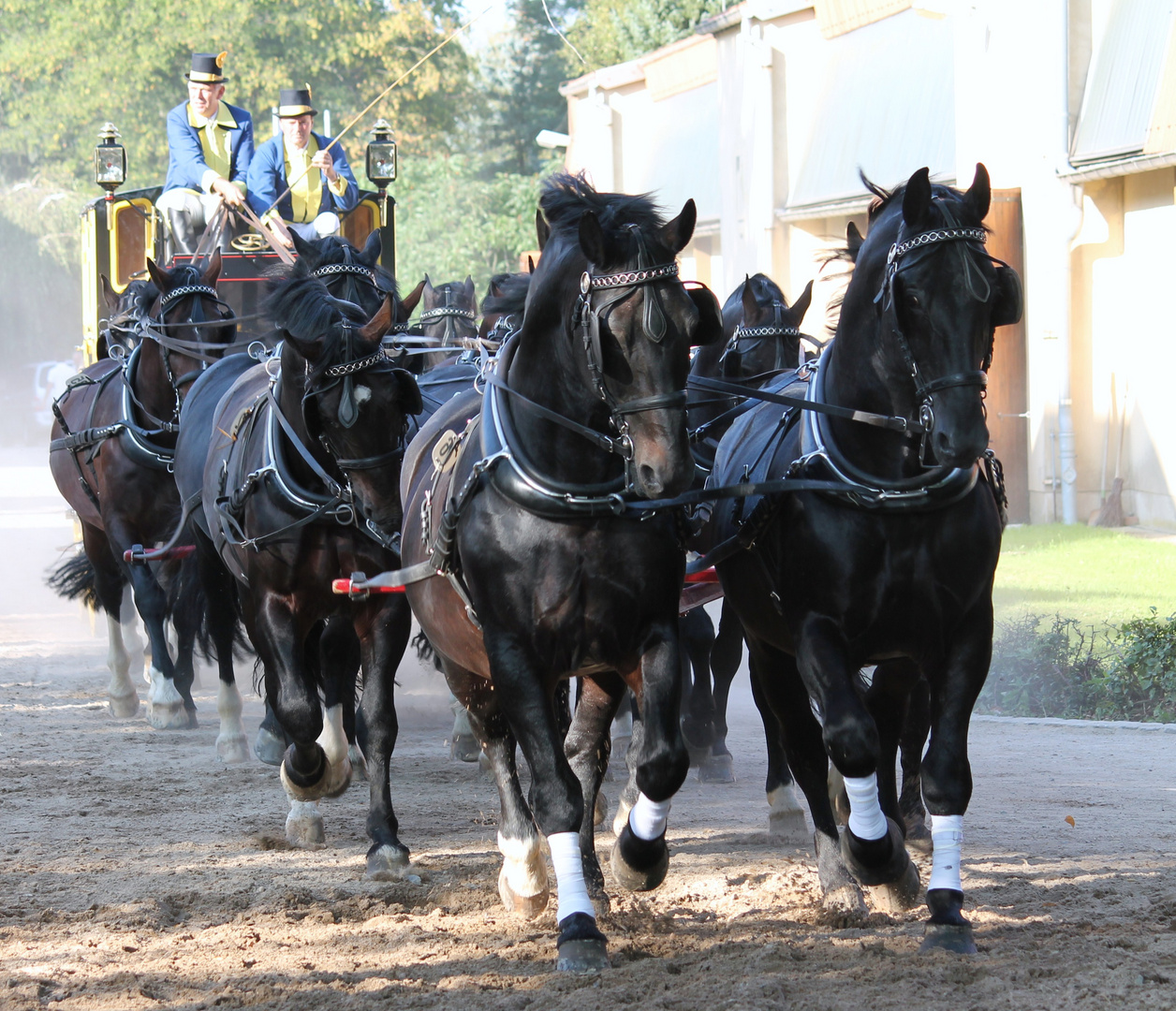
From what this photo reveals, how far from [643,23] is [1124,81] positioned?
18.9 m

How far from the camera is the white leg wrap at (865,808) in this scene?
13.2ft

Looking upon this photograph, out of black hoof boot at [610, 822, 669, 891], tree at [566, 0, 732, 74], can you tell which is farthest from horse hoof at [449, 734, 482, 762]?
tree at [566, 0, 732, 74]

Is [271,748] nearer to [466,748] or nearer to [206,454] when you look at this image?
[466,748]

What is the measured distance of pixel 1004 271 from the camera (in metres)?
3.88

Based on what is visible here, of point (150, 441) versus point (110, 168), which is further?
point (110, 168)

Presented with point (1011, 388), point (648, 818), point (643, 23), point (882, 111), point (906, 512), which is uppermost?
point (643, 23)

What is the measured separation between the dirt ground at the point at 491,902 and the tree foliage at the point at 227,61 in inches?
1198

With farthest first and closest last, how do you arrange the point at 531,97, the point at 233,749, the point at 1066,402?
the point at 531,97
the point at 1066,402
the point at 233,749

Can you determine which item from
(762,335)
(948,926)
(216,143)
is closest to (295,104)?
(216,143)

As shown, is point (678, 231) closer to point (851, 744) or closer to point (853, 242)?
point (853, 242)

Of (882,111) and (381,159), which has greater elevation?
(882,111)

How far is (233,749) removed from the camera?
7383 millimetres

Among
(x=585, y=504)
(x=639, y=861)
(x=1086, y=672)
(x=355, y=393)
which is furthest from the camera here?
(x=1086, y=672)

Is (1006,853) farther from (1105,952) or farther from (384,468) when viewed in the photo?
(384,468)
